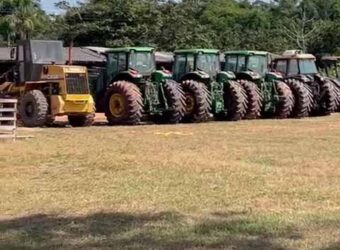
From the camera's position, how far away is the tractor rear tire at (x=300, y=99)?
26.4 meters

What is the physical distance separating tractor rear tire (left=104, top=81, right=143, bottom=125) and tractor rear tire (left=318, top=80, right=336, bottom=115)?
8.49 metres

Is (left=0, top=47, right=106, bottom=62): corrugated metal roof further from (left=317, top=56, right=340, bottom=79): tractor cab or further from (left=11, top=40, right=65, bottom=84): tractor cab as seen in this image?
(left=317, top=56, right=340, bottom=79): tractor cab

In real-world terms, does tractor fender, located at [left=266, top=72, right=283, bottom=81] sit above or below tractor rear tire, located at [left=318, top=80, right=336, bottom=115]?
above

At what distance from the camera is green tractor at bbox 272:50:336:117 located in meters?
26.7

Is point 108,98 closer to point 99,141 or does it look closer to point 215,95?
point 215,95

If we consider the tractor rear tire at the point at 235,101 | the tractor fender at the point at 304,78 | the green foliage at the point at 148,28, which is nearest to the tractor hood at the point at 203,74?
the tractor rear tire at the point at 235,101

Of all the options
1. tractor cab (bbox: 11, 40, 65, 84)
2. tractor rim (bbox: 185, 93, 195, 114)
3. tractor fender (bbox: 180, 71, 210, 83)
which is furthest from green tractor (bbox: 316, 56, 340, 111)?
tractor cab (bbox: 11, 40, 65, 84)

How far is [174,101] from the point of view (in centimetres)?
2270

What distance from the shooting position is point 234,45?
5594cm

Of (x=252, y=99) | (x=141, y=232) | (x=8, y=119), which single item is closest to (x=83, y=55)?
(x=252, y=99)

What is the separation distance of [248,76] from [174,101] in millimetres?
4315

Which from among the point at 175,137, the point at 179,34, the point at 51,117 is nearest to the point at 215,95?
the point at 51,117

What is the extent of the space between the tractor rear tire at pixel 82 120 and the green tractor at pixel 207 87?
316 centimetres

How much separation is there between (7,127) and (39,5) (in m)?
52.2
